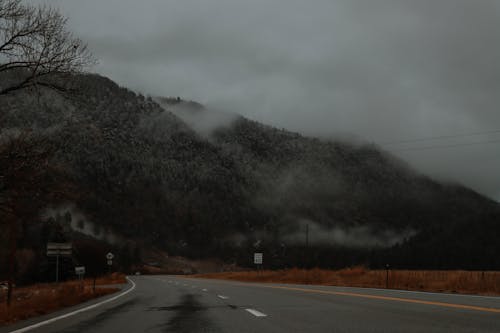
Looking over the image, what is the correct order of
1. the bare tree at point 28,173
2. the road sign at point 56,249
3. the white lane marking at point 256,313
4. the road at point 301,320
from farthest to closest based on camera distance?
the road sign at point 56,249 → the bare tree at point 28,173 → the white lane marking at point 256,313 → the road at point 301,320

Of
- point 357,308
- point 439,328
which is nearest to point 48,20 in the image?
point 357,308

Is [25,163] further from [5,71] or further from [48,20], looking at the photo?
[48,20]

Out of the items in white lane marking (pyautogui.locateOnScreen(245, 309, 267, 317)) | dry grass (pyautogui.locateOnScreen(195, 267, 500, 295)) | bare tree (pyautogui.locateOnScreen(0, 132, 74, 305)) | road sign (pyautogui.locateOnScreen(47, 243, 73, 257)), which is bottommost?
dry grass (pyautogui.locateOnScreen(195, 267, 500, 295))

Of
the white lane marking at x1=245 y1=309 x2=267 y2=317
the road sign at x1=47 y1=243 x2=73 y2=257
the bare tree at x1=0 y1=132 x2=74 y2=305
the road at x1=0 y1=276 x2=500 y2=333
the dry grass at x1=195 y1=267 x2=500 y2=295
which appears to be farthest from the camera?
the road sign at x1=47 y1=243 x2=73 y2=257

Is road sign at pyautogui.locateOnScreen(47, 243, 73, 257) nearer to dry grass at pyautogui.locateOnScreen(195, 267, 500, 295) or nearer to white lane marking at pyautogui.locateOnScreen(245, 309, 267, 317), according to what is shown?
dry grass at pyautogui.locateOnScreen(195, 267, 500, 295)

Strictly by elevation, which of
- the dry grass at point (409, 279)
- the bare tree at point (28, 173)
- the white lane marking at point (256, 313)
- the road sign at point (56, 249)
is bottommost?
the dry grass at point (409, 279)

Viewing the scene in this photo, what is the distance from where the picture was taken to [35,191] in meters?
18.5

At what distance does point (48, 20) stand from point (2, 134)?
3.82 m

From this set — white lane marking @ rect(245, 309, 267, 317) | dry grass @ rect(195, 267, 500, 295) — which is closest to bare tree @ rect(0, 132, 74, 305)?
white lane marking @ rect(245, 309, 267, 317)

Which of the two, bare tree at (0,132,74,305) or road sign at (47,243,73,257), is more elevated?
bare tree at (0,132,74,305)

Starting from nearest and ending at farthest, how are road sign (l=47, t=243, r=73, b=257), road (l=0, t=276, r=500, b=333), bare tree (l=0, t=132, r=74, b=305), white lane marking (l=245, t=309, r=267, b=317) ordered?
road (l=0, t=276, r=500, b=333)
white lane marking (l=245, t=309, r=267, b=317)
bare tree (l=0, t=132, r=74, b=305)
road sign (l=47, t=243, r=73, b=257)

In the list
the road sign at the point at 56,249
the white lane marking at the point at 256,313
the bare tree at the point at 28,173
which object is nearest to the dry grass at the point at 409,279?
the white lane marking at the point at 256,313

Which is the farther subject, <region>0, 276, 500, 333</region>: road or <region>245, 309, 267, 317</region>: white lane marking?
<region>245, 309, 267, 317</region>: white lane marking

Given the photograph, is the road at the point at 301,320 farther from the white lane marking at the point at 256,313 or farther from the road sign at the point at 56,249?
the road sign at the point at 56,249
